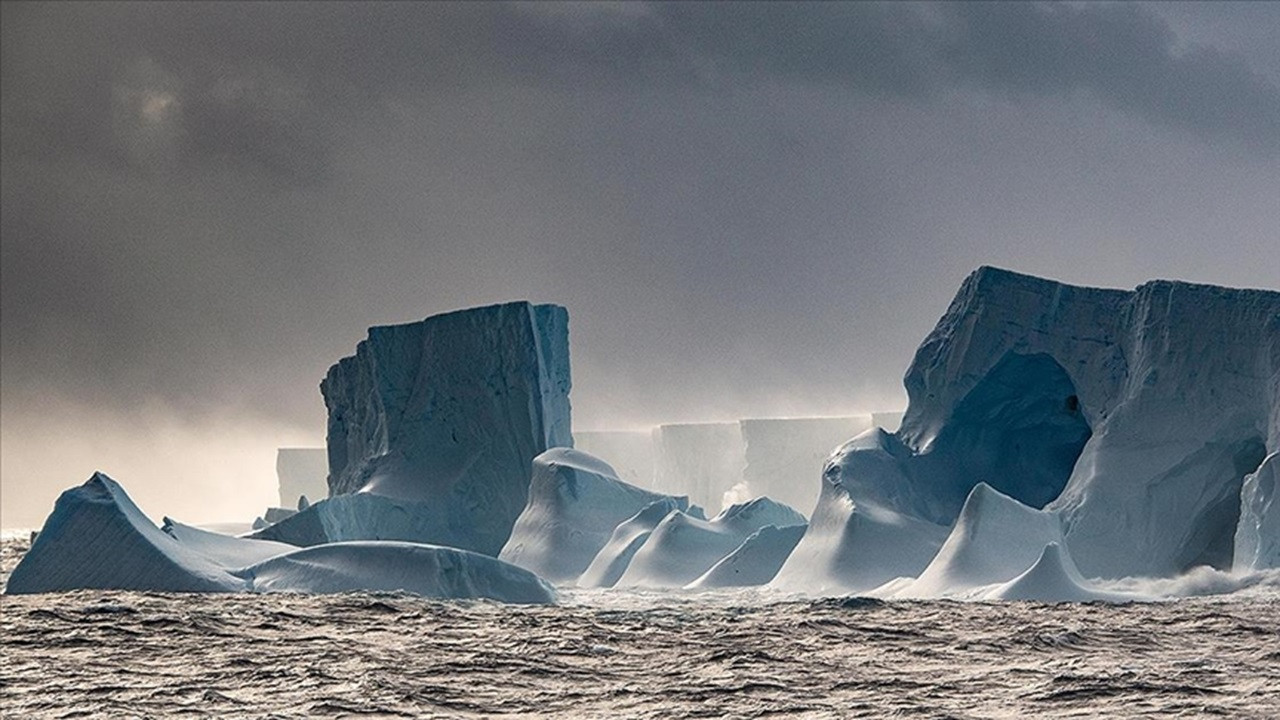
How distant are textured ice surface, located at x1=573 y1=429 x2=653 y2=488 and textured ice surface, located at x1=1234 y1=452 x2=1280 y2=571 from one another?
39.4 m

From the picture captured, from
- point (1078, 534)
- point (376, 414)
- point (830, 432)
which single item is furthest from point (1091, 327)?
point (830, 432)

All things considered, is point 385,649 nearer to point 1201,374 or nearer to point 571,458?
point 1201,374

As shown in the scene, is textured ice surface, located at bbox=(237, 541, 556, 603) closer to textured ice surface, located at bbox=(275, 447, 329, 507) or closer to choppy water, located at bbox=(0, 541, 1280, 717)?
choppy water, located at bbox=(0, 541, 1280, 717)

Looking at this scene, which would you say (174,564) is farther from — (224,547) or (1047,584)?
(1047,584)

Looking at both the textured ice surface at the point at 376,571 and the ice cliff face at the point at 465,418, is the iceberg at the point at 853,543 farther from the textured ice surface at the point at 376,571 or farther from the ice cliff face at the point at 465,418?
the ice cliff face at the point at 465,418

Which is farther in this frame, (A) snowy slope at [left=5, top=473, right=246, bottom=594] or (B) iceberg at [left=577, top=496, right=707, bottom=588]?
(B) iceberg at [left=577, top=496, right=707, bottom=588]

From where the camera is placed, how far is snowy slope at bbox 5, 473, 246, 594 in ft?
50.5

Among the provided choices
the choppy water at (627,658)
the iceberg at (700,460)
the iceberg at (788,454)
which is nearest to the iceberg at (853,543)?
the choppy water at (627,658)

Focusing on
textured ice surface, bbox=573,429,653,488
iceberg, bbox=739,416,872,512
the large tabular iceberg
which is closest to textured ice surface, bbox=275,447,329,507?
textured ice surface, bbox=573,429,653,488

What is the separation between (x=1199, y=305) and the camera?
717 inches

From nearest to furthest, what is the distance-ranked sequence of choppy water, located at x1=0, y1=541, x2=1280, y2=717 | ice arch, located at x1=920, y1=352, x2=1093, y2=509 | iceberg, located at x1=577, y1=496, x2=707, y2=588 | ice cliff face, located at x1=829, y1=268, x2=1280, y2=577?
1. choppy water, located at x1=0, y1=541, x2=1280, y2=717
2. ice cliff face, located at x1=829, y1=268, x2=1280, y2=577
3. ice arch, located at x1=920, y1=352, x2=1093, y2=509
4. iceberg, located at x1=577, y1=496, x2=707, y2=588

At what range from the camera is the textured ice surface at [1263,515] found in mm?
15875

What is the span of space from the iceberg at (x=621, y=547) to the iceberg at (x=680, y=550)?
276 mm

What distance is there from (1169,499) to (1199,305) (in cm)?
227
